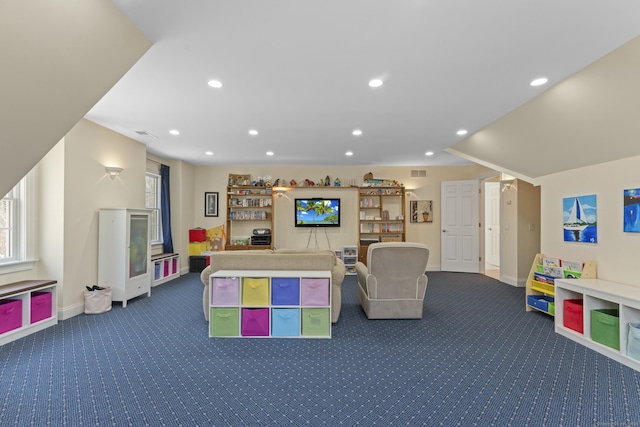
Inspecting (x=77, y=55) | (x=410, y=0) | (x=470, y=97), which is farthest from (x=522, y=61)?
(x=77, y=55)

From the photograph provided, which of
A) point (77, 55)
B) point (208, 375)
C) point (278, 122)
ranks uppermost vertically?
point (278, 122)

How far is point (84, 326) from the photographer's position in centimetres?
379

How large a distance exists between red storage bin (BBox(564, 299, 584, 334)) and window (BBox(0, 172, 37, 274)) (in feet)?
21.2

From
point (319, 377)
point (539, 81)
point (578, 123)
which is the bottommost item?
point (319, 377)

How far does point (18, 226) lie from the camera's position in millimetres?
3859

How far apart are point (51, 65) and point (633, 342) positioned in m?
4.92

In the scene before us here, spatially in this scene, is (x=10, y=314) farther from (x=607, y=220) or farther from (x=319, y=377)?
(x=607, y=220)

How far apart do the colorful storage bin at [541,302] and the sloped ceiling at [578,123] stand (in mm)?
1827

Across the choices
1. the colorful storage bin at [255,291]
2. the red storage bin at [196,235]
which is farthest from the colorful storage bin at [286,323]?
the red storage bin at [196,235]

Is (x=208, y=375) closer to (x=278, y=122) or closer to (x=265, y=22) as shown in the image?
(x=265, y=22)

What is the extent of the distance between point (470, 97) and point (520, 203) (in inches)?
139

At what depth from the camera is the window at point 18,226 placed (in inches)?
147

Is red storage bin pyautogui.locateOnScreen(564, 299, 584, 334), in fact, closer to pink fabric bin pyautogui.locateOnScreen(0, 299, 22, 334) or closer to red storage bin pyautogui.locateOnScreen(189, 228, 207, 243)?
pink fabric bin pyautogui.locateOnScreen(0, 299, 22, 334)

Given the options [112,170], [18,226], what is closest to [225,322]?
[18,226]
